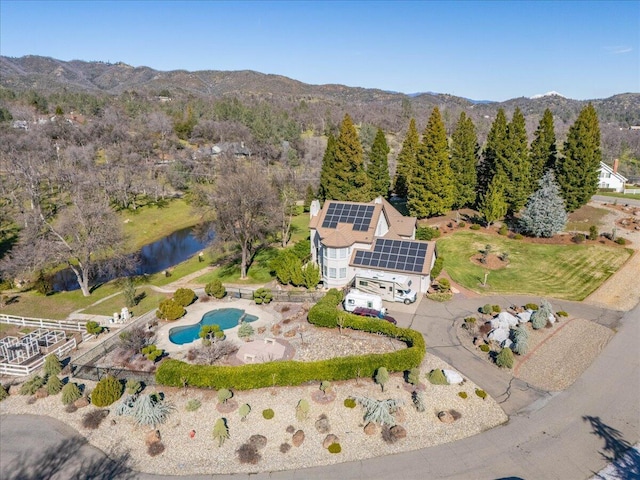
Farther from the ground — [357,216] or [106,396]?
[357,216]

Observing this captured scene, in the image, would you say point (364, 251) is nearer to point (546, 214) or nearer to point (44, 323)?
point (546, 214)

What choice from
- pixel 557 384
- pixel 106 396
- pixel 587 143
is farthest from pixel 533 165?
pixel 106 396

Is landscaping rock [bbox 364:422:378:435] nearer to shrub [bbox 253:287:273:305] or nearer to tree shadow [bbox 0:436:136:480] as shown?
tree shadow [bbox 0:436:136:480]

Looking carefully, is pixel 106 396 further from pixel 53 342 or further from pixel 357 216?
pixel 357 216

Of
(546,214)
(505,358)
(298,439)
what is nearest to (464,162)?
(546,214)

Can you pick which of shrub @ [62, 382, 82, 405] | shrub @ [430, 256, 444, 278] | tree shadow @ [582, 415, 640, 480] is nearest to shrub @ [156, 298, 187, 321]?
shrub @ [62, 382, 82, 405]
